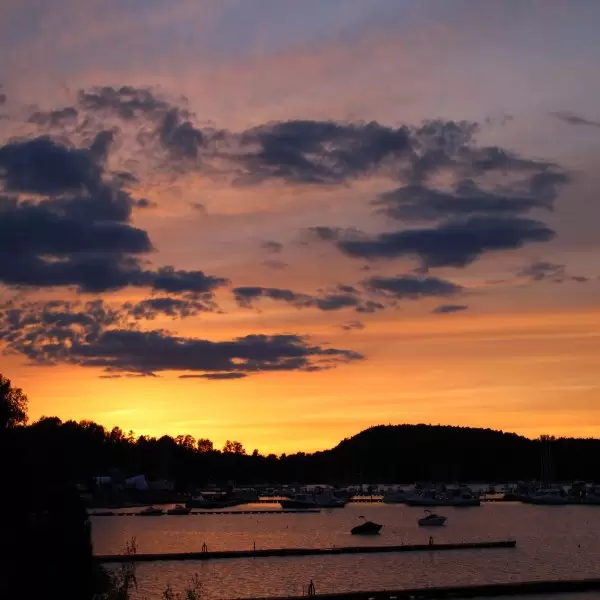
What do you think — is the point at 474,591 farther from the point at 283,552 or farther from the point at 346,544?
the point at 346,544

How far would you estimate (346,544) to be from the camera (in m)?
115

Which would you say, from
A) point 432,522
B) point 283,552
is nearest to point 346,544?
point 283,552

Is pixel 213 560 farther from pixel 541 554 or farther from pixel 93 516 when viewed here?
pixel 93 516

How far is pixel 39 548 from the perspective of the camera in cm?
4038

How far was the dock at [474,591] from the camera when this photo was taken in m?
58.5

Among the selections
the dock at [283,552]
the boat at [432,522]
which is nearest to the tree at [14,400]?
the dock at [283,552]

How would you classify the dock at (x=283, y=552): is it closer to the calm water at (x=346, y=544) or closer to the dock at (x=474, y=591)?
the calm water at (x=346, y=544)

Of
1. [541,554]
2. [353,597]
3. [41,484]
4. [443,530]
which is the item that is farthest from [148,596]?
[443,530]

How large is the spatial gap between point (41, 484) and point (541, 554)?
67.1 meters

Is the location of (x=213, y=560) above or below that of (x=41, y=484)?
below

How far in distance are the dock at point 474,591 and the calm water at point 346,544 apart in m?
2.30

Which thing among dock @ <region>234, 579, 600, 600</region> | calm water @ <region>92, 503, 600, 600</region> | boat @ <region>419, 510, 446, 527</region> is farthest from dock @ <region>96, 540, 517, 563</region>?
boat @ <region>419, 510, 446, 527</region>

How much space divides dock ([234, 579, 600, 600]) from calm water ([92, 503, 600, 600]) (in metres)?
2.30

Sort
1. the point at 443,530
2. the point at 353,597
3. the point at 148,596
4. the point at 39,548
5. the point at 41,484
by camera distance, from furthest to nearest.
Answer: the point at 443,530 < the point at 148,596 < the point at 353,597 < the point at 41,484 < the point at 39,548
